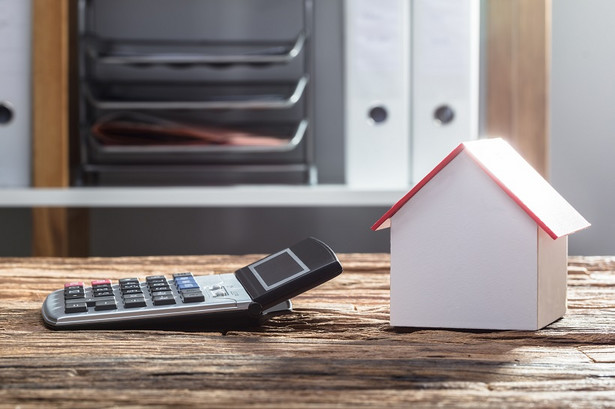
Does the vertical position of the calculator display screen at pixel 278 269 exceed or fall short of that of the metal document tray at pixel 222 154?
it falls short

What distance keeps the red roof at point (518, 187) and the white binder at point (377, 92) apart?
83 centimetres

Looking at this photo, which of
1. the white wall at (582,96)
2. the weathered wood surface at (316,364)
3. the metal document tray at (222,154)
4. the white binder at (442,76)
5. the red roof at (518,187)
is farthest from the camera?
the white wall at (582,96)

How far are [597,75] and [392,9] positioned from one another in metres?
0.59

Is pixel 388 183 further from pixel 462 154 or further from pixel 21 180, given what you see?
pixel 462 154

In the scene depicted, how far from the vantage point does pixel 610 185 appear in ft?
5.87

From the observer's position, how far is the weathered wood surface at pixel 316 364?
391 mm

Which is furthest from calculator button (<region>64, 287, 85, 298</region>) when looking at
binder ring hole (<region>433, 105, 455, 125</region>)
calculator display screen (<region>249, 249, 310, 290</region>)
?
→ binder ring hole (<region>433, 105, 455, 125</region>)

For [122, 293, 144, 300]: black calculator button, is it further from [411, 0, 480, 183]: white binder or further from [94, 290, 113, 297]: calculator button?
[411, 0, 480, 183]: white binder

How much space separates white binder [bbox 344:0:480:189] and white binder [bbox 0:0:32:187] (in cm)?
57

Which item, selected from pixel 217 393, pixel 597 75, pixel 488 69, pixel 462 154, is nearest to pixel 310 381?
pixel 217 393

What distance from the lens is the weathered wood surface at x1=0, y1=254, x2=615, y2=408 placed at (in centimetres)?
39

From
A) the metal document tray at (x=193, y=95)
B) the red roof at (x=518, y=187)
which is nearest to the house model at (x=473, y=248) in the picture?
the red roof at (x=518, y=187)

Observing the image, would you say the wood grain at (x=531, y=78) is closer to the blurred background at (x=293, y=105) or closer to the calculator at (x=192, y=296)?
the blurred background at (x=293, y=105)

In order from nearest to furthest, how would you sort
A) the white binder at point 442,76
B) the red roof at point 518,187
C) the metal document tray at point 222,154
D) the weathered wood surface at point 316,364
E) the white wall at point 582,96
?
the weathered wood surface at point 316,364 < the red roof at point 518,187 < the white binder at point 442,76 < the metal document tray at point 222,154 < the white wall at point 582,96
